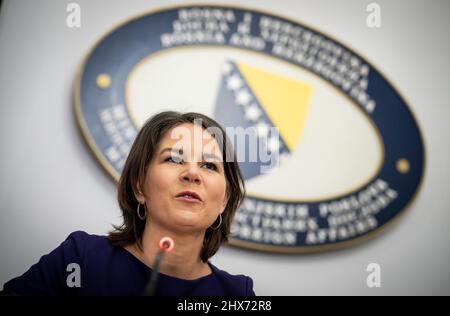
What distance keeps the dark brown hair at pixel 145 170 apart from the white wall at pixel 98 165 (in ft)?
0.98

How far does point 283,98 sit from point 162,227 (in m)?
0.85

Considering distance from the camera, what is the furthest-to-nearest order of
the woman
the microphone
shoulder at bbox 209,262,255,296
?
shoulder at bbox 209,262,255,296 → the woman → the microphone

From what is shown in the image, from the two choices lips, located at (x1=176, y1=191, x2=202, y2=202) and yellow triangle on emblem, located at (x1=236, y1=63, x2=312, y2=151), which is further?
yellow triangle on emblem, located at (x1=236, y1=63, x2=312, y2=151)

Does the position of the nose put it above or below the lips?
above

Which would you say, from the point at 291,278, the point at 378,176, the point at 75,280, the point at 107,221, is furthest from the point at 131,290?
the point at 378,176

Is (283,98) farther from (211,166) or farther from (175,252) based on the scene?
(175,252)

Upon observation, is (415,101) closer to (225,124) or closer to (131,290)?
(225,124)

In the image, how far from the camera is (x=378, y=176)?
168 cm

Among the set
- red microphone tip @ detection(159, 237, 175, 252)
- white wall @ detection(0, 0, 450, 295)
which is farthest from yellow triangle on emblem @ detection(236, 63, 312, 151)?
red microphone tip @ detection(159, 237, 175, 252)

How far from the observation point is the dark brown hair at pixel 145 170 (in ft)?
3.88

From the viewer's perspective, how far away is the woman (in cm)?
108

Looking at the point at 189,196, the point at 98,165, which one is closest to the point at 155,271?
the point at 189,196

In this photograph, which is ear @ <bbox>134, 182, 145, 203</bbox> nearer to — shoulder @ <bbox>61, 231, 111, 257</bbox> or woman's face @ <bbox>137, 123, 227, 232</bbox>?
woman's face @ <bbox>137, 123, 227, 232</bbox>

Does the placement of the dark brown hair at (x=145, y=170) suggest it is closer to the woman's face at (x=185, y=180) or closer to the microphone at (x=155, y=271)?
the woman's face at (x=185, y=180)
